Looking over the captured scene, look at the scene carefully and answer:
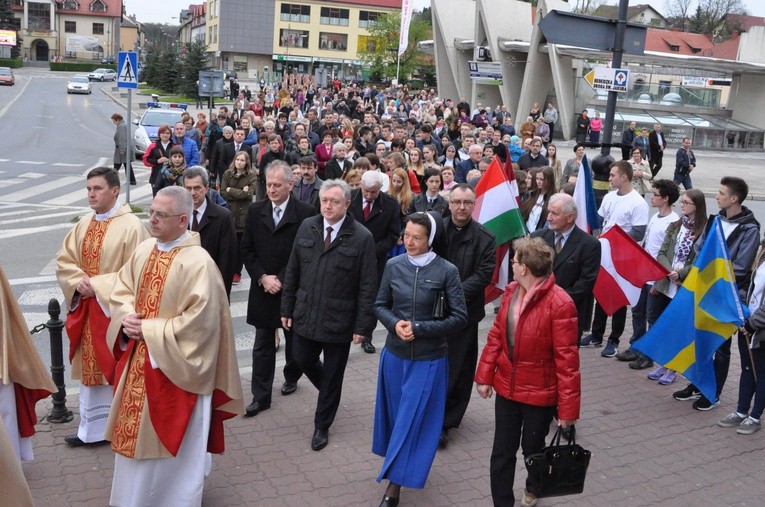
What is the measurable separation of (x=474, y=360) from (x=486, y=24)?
3484cm

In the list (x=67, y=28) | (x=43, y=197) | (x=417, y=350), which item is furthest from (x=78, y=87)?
(x=417, y=350)

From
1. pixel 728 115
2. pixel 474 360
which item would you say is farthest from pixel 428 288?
pixel 728 115

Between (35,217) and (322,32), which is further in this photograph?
(322,32)

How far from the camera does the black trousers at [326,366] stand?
6.04m

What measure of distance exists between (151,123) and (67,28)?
3768 inches

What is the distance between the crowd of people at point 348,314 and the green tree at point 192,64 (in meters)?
50.6

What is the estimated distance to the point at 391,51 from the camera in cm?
7431

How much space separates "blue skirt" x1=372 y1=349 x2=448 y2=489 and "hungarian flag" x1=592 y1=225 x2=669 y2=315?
3.07 meters

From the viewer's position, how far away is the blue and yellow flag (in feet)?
22.0

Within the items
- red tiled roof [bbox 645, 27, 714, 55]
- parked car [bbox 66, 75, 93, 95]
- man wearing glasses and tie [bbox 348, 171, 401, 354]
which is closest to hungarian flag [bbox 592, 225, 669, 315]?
man wearing glasses and tie [bbox 348, 171, 401, 354]

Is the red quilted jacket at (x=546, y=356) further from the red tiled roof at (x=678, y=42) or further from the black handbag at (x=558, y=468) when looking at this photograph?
the red tiled roof at (x=678, y=42)

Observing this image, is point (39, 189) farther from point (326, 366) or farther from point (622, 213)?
point (326, 366)

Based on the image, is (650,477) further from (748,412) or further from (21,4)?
(21,4)

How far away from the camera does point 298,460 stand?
19.3 ft
